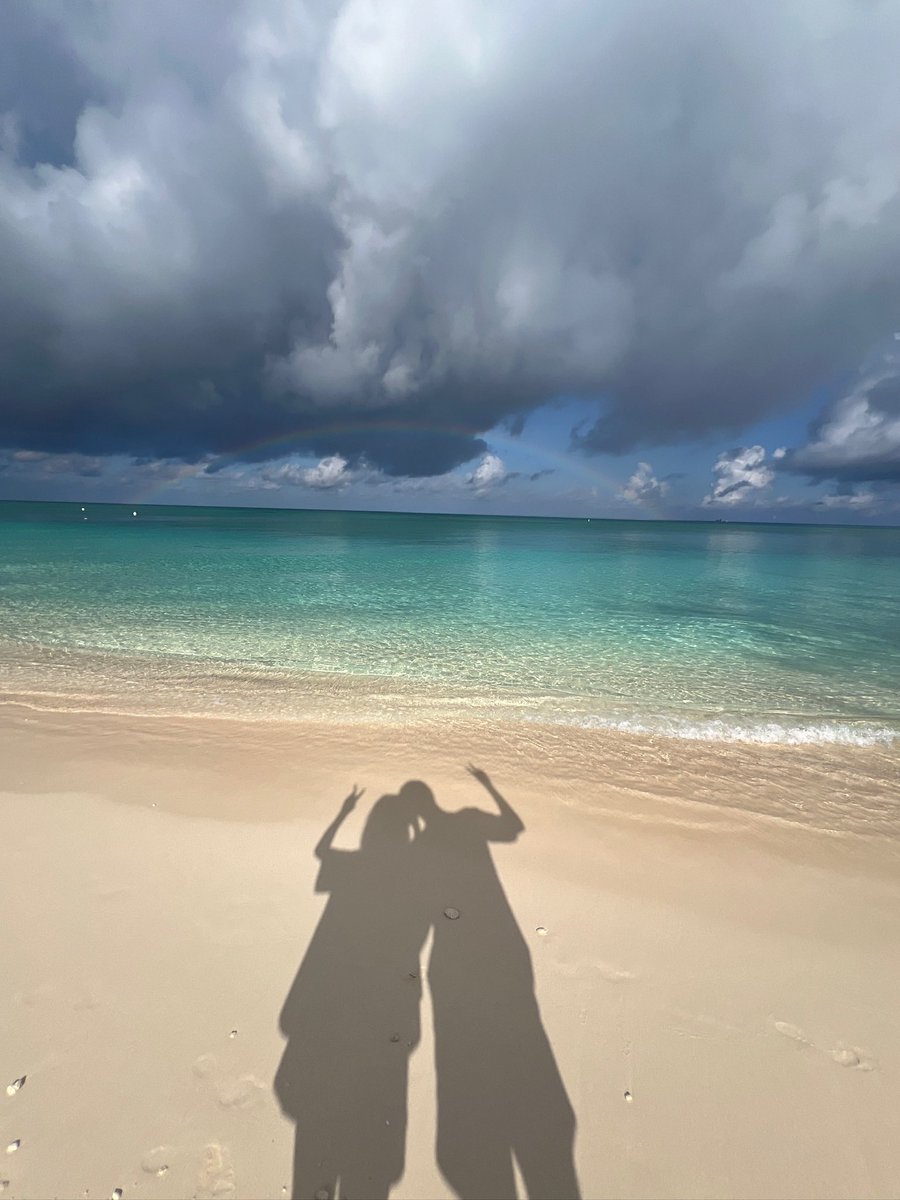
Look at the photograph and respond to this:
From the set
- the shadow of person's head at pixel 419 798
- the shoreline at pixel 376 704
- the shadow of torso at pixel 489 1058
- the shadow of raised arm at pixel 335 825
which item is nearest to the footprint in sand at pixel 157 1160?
the shadow of torso at pixel 489 1058

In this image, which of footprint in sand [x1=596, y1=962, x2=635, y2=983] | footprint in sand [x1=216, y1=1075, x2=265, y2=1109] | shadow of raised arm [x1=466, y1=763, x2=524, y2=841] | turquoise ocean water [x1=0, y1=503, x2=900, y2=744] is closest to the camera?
footprint in sand [x1=216, y1=1075, x2=265, y2=1109]

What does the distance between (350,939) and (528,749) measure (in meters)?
4.60

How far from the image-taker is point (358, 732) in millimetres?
8906

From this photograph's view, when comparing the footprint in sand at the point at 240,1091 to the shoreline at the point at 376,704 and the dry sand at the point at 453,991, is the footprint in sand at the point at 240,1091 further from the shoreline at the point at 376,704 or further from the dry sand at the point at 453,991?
the shoreline at the point at 376,704

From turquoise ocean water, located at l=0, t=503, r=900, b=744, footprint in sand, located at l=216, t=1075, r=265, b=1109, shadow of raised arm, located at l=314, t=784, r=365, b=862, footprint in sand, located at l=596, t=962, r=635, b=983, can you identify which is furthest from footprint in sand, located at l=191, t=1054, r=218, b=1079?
turquoise ocean water, located at l=0, t=503, r=900, b=744

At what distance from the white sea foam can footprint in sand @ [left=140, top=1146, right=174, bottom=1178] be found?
7.83 meters

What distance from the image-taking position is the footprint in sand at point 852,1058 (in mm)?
3572

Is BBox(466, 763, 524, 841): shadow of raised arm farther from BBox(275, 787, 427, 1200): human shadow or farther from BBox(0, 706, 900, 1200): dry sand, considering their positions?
BBox(275, 787, 427, 1200): human shadow

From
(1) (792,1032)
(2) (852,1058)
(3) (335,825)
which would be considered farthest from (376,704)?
(2) (852,1058)

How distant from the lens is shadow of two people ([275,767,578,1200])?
3.00 metres

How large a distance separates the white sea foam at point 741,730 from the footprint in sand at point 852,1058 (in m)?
5.68

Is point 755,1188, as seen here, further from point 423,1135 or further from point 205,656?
point 205,656

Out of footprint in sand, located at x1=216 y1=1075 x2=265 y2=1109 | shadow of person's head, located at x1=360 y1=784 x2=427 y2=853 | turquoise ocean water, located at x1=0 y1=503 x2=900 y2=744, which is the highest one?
turquoise ocean water, located at x1=0 y1=503 x2=900 y2=744

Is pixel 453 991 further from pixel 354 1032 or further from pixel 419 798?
pixel 419 798
